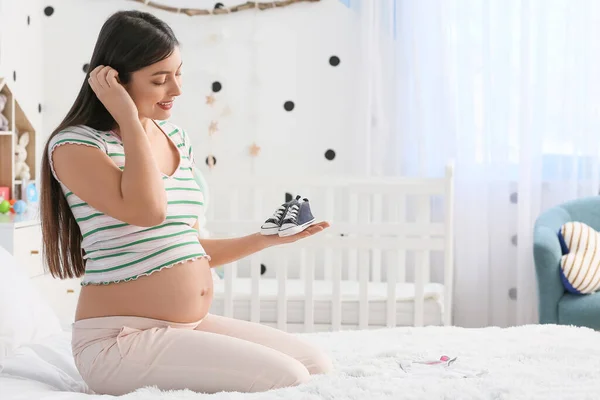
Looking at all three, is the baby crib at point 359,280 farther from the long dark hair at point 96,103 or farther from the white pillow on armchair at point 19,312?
the long dark hair at point 96,103

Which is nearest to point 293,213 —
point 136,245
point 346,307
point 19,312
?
point 136,245

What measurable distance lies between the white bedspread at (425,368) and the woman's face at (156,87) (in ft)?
1.58

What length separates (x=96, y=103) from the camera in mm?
1338

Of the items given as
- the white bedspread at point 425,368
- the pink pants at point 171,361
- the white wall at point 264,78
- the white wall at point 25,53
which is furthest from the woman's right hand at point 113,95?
the white wall at point 264,78

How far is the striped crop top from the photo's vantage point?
1268 mm

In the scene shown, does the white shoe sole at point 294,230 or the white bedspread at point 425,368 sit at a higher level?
the white shoe sole at point 294,230

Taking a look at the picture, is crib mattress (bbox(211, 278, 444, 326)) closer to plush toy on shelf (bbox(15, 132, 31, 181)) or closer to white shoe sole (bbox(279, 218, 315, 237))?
plush toy on shelf (bbox(15, 132, 31, 181))

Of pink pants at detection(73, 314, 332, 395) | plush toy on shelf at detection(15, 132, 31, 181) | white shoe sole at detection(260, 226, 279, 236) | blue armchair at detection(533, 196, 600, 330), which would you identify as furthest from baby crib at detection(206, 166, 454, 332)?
pink pants at detection(73, 314, 332, 395)

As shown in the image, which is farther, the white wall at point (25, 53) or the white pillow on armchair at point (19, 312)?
the white wall at point (25, 53)

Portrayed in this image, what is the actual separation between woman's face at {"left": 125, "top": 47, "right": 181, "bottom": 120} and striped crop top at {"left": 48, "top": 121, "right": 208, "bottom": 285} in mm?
76

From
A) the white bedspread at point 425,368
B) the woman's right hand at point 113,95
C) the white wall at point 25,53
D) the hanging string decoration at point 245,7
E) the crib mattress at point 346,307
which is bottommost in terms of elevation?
the crib mattress at point 346,307

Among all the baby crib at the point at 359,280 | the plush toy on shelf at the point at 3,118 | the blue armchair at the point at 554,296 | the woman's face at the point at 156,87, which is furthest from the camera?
the plush toy on shelf at the point at 3,118

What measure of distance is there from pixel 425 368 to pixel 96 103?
2.35ft

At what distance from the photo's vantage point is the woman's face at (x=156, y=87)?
1318 mm
